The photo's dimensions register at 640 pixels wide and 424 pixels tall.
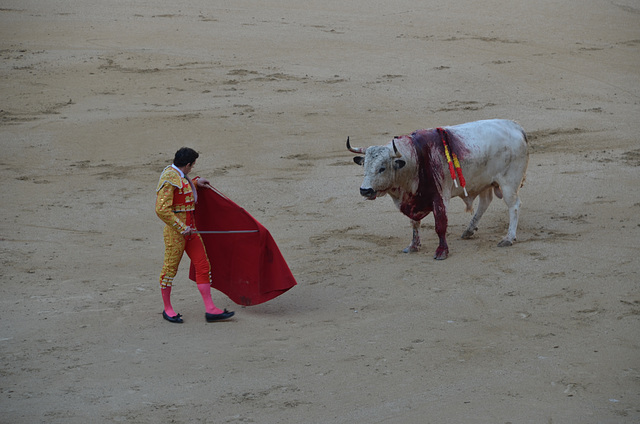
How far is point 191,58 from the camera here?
16.2 meters

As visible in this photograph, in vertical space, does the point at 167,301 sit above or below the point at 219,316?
above

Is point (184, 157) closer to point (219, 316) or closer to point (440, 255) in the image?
point (219, 316)

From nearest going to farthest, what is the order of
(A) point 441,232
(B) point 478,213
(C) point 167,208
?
(C) point 167,208 → (A) point 441,232 → (B) point 478,213

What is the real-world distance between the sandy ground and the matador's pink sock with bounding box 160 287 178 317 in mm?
111

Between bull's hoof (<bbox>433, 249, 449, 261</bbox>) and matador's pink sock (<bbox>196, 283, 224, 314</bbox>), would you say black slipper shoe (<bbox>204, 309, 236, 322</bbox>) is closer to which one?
matador's pink sock (<bbox>196, 283, 224, 314</bbox>)

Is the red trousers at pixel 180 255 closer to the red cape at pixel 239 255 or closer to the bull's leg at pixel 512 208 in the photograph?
the red cape at pixel 239 255

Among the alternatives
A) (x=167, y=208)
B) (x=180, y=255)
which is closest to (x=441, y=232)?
(x=180, y=255)

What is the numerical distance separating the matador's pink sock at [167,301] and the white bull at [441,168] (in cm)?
231

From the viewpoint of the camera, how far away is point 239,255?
7238 mm

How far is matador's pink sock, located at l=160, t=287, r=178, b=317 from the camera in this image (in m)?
6.83

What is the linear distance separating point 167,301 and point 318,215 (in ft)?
11.8

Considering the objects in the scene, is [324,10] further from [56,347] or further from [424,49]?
[56,347]

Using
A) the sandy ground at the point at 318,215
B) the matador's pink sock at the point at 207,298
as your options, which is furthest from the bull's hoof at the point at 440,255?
the matador's pink sock at the point at 207,298

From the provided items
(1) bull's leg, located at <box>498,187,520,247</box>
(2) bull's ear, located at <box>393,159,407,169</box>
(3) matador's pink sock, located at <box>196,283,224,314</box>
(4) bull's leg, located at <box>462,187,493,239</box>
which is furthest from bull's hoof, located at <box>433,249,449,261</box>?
(3) matador's pink sock, located at <box>196,283,224,314</box>
